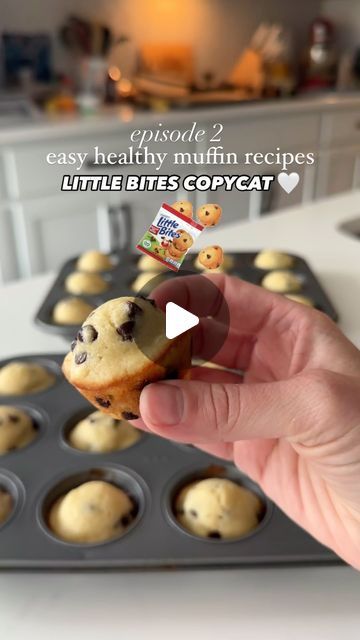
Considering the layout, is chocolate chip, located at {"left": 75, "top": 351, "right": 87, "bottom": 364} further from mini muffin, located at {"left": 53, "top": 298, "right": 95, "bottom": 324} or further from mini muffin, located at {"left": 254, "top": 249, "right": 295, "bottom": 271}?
mini muffin, located at {"left": 254, "top": 249, "right": 295, "bottom": 271}

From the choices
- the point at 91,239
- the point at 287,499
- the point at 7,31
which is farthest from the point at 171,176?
the point at 7,31

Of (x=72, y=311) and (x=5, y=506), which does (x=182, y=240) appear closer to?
(x=5, y=506)

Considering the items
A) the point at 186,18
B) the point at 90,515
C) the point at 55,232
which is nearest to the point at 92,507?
the point at 90,515

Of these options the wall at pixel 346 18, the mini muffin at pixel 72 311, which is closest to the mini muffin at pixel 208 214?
the mini muffin at pixel 72 311

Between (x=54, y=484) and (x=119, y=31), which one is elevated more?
(x=119, y=31)

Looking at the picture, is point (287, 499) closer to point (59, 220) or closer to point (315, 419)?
point (315, 419)

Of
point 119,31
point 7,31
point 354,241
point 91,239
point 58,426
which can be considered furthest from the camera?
point 119,31
